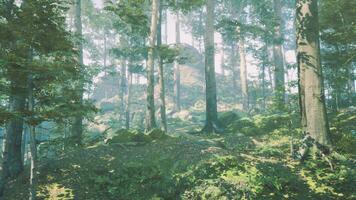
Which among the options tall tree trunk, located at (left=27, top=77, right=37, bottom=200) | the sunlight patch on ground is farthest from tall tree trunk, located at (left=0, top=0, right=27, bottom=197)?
the sunlight patch on ground

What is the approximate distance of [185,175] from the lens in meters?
8.71

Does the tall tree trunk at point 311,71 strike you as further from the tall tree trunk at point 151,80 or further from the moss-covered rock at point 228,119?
the moss-covered rock at point 228,119

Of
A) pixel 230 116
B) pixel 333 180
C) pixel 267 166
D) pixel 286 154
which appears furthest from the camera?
pixel 230 116

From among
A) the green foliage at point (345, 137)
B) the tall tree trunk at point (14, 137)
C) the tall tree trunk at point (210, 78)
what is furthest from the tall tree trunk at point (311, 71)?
the tall tree trunk at point (210, 78)

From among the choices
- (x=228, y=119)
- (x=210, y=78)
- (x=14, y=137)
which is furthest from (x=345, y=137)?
(x=228, y=119)

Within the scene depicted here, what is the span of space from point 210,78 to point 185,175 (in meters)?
10.7

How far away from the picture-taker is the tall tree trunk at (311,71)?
905 centimetres

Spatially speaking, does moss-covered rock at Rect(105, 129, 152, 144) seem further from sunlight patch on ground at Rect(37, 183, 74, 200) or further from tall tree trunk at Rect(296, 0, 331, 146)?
tall tree trunk at Rect(296, 0, 331, 146)

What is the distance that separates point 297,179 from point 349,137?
2.85 metres

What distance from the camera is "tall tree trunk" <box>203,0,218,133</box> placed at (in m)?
18.2

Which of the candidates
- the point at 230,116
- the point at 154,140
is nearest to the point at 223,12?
the point at 230,116

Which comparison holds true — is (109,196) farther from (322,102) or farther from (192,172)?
(322,102)

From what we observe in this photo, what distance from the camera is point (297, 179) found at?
7707 millimetres

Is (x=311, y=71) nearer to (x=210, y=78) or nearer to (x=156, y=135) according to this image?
(x=156, y=135)
